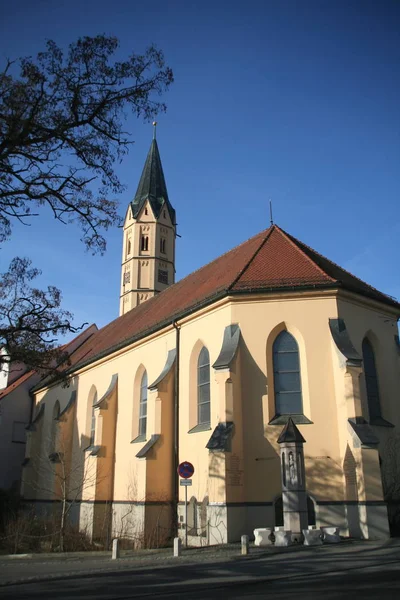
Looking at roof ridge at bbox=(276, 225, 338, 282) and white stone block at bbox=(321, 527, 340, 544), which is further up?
roof ridge at bbox=(276, 225, 338, 282)

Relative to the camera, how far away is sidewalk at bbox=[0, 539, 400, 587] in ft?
30.0

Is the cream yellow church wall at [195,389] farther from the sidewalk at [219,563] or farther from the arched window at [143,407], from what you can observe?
the arched window at [143,407]

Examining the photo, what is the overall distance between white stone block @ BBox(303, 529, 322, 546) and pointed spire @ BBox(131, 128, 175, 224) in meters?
29.0

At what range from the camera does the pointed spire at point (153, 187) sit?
3900 cm

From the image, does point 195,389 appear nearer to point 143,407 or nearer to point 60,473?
point 143,407

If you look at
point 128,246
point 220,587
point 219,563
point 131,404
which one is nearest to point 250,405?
point 219,563

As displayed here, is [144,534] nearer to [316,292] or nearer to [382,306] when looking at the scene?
[316,292]

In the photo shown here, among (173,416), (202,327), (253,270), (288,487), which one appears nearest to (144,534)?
(173,416)

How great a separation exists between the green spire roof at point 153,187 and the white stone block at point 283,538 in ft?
94.8

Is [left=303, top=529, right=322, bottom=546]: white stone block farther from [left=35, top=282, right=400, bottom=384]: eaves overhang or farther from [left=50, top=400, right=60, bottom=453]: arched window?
[left=50, top=400, right=60, bottom=453]: arched window

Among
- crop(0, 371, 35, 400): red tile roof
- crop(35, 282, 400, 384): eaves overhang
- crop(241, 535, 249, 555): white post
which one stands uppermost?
crop(0, 371, 35, 400): red tile roof

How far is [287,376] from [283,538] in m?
4.62

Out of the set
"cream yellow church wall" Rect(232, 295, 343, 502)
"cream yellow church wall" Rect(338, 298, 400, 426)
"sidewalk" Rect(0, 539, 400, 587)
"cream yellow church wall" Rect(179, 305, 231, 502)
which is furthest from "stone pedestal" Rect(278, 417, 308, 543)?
"cream yellow church wall" Rect(338, 298, 400, 426)

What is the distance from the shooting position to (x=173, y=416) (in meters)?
17.7
